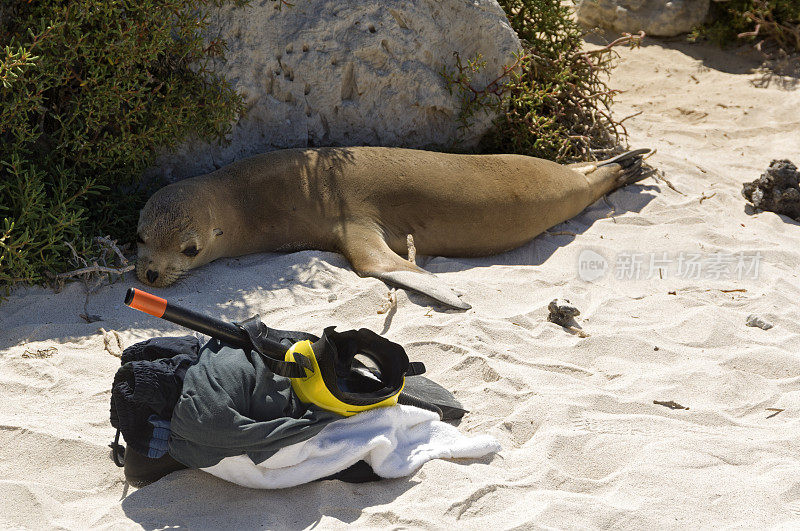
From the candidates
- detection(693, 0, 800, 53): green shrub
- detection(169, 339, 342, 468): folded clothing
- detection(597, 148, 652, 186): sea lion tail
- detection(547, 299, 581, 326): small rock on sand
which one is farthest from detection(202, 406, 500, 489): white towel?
detection(693, 0, 800, 53): green shrub

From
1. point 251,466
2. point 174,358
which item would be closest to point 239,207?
point 174,358

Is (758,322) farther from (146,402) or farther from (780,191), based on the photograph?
(146,402)

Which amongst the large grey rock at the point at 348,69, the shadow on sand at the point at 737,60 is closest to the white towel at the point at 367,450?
the large grey rock at the point at 348,69

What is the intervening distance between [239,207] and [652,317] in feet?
8.68

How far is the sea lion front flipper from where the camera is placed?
434cm

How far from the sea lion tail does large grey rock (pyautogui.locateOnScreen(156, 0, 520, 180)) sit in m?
1.13

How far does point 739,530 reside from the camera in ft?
8.18

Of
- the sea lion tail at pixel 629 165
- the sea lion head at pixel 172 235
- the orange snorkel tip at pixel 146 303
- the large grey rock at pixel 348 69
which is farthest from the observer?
the sea lion tail at pixel 629 165

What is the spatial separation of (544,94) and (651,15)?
4.12m

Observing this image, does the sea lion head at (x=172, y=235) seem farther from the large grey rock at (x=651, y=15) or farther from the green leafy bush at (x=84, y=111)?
the large grey rock at (x=651, y=15)

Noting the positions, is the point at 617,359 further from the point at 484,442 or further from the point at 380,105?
the point at 380,105

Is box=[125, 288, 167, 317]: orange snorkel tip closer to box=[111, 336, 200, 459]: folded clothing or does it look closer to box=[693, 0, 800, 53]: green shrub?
box=[111, 336, 200, 459]: folded clothing

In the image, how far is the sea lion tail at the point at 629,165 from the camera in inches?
253

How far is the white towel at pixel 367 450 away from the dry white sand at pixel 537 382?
0.06 meters
